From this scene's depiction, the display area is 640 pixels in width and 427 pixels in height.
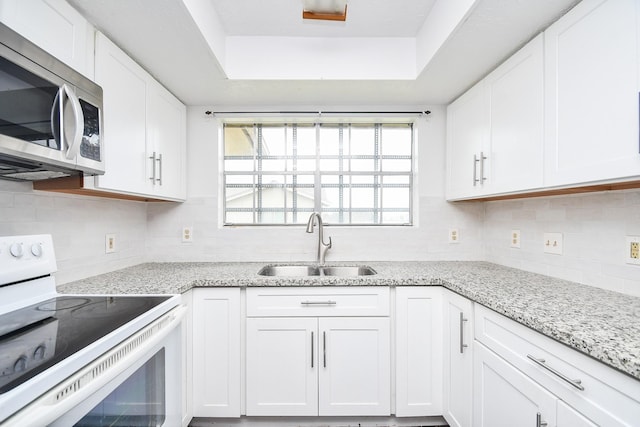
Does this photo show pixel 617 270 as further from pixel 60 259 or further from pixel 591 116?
pixel 60 259

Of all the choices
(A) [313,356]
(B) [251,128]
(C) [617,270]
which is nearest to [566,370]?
(C) [617,270]

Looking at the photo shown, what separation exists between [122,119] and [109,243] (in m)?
0.82

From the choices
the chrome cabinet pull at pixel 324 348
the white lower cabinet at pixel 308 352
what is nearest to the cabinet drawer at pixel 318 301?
the white lower cabinet at pixel 308 352

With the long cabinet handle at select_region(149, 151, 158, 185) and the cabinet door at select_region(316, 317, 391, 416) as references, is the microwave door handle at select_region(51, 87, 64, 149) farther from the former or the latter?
the cabinet door at select_region(316, 317, 391, 416)

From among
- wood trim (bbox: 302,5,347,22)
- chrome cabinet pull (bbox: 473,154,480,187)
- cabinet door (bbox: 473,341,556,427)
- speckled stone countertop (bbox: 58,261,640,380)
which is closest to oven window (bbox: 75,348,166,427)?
speckled stone countertop (bbox: 58,261,640,380)

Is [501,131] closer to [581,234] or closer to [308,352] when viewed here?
[581,234]

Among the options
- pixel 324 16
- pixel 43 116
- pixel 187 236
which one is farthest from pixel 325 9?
pixel 187 236

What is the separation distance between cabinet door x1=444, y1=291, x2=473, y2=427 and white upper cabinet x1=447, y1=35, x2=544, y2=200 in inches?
26.7

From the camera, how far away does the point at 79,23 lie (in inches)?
46.4

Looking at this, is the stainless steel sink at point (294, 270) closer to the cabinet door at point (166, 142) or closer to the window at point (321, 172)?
the window at point (321, 172)

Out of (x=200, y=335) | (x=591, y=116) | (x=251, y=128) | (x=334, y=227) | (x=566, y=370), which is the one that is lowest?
(x=200, y=335)

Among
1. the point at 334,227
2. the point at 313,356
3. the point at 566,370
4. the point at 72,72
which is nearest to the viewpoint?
the point at 566,370

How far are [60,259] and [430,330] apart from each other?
2001 millimetres

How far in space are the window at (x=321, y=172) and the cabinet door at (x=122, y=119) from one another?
32.3 inches
